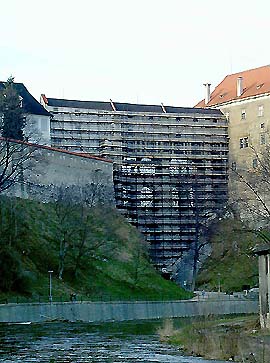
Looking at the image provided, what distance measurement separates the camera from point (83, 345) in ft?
95.1

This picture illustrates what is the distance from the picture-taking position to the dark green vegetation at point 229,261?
69.2m

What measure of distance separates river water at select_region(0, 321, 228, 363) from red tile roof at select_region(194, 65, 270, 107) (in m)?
56.6

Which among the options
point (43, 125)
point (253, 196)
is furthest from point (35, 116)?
point (253, 196)

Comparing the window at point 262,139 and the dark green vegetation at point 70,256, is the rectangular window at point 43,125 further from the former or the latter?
the window at point 262,139

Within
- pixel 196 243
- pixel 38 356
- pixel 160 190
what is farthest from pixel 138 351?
pixel 160 190

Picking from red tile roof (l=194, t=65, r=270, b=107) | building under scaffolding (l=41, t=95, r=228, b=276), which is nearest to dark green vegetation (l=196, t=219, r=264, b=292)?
building under scaffolding (l=41, t=95, r=228, b=276)

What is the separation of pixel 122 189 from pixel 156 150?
36.0 feet

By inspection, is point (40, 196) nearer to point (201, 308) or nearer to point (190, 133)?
point (201, 308)

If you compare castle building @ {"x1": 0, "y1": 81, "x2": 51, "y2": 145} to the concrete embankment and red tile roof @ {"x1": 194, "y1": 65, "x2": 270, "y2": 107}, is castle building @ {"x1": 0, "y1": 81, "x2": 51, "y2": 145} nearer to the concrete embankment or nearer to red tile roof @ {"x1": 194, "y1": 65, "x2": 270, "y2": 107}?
Result: red tile roof @ {"x1": 194, "y1": 65, "x2": 270, "y2": 107}

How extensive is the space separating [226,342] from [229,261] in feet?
165

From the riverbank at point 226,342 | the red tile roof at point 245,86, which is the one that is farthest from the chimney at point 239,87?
the riverbank at point 226,342

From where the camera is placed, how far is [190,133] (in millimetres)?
89375

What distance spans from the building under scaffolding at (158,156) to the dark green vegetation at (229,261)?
6.94ft

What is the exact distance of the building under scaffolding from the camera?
77.6 m
